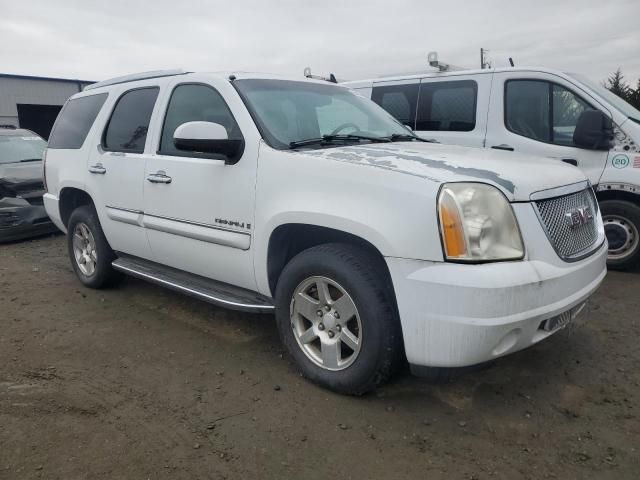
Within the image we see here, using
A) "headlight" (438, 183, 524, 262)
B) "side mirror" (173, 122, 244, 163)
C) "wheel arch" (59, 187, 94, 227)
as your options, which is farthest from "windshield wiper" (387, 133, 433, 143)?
"wheel arch" (59, 187, 94, 227)

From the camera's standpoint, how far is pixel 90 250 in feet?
16.1

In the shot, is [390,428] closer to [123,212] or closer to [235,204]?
[235,204]

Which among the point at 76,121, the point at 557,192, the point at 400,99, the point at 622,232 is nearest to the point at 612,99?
the point at 622,232

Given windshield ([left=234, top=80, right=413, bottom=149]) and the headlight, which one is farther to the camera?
windshield ([left=234, top=80, right=413, bottom=149])

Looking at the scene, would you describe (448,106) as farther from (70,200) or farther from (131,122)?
(70,200)

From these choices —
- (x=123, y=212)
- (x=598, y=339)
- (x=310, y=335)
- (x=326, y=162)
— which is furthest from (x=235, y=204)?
(x=598, y=339)

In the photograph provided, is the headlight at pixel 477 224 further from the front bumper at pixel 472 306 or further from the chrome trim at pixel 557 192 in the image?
the chrome trim at pixel 557 192

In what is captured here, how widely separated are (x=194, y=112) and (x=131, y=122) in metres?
0.87

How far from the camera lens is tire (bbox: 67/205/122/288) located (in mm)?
4668

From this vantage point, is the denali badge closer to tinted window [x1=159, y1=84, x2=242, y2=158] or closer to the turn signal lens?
the turn signal lens

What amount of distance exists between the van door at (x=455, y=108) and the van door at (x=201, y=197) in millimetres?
3320

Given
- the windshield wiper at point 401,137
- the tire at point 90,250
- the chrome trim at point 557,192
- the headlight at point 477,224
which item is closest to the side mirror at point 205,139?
the windshield wiper at point 401,137

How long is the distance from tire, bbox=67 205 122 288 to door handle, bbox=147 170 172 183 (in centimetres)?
109

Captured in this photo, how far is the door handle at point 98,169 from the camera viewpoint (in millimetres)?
4379
